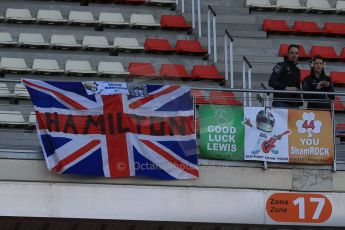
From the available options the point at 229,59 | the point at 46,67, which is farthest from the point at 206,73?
the point at 46,67

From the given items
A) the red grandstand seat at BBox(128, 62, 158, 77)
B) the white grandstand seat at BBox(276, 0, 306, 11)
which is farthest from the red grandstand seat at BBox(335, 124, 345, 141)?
the white grandstand seat at BBox(276, 0, 306, 11)

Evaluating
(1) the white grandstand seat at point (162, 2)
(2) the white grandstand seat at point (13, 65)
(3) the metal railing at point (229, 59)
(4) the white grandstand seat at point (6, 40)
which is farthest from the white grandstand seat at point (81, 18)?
(3) the metal railing at point (229, 59)

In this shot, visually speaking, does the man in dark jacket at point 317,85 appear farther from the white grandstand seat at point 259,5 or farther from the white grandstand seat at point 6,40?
the white grandstand seat at point 259,5

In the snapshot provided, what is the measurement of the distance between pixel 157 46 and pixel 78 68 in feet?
5.72

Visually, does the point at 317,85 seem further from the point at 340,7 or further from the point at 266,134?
the point at 340,7

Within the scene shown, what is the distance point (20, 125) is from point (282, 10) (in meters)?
7.52

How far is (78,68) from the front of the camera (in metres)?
18.8

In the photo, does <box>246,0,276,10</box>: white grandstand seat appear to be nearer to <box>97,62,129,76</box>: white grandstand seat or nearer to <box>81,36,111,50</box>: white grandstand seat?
<box>81,36,111,50</box>: white grandstand seat

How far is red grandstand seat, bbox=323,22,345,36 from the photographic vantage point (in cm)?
2105

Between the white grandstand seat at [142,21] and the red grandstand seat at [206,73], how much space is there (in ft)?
5.64

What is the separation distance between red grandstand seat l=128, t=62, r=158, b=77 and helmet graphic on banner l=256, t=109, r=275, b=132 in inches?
84.3

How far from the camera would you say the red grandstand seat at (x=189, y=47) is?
1980cm

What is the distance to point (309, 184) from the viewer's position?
14625 millimetres

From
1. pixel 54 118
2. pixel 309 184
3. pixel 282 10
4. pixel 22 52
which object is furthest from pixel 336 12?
pixel 54 118
